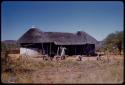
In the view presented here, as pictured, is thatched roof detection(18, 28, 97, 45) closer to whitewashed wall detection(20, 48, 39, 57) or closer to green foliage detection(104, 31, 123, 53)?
whitewashed wall detection(20, 48, 39, 57)

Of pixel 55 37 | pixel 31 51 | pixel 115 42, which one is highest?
pixel 55 37

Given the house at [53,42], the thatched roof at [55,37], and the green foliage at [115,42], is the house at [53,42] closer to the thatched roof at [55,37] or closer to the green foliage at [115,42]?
the thatched roof at [55,37]

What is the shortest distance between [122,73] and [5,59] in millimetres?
5356

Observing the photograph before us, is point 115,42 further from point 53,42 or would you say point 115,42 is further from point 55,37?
point 53,42

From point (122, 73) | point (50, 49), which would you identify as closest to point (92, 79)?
point (122, 73)

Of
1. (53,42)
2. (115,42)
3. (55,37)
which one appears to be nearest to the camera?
(53,42)

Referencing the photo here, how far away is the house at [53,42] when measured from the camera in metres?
24.6

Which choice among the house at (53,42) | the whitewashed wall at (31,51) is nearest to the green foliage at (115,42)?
the house at (53,42)

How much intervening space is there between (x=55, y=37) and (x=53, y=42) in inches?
45.7

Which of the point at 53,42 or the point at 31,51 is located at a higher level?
the point at 53,42

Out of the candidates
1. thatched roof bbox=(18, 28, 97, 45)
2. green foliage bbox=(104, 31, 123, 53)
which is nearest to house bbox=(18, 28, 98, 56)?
thatched roof bbox=(18, 28, 97, 45)

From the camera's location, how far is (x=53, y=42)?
960 inches

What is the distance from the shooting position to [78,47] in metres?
26.4

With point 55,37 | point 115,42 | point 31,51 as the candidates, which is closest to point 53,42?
point 55,37
